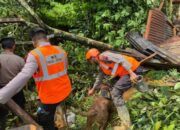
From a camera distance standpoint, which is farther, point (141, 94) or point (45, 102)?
point (141, 94)

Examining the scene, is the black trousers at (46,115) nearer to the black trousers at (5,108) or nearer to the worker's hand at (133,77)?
the black trousers at (5,108)

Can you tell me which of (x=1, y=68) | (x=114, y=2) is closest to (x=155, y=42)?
(x=114, y=2)

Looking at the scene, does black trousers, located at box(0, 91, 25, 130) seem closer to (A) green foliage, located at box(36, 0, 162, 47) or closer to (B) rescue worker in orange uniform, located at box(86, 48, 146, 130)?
(B) rescue worker in orange uniform, located at box(86, 48, 146, 130)

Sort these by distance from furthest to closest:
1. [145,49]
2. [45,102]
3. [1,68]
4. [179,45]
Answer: [179,45], [145,49], [1,68], [45,102]

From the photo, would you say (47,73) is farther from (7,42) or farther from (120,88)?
(120,88)

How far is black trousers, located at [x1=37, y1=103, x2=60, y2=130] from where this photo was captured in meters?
5.63

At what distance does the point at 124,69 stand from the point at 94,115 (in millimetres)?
989

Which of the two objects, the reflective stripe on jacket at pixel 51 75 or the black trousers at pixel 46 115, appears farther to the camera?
the black trousers at pixel 46 115

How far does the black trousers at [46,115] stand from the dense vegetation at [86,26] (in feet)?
4.70

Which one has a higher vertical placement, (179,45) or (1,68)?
(1,68)

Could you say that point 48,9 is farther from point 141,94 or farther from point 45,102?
point 45,102

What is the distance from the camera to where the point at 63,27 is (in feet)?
34.5

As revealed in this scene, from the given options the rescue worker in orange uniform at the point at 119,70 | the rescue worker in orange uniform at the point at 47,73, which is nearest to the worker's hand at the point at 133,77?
the rescue worker in orange uniform at the point at 119,70

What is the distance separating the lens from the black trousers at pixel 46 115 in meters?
5.63
